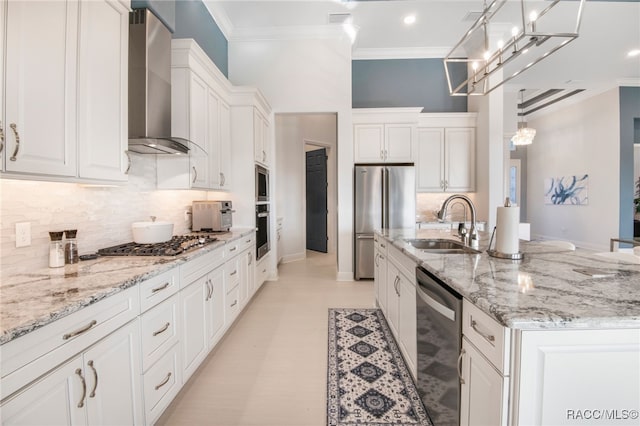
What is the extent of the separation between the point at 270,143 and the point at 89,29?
2.95 meters

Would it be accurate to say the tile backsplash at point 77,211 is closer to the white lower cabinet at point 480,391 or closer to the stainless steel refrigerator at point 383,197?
the white lower cabinet at point 480,391

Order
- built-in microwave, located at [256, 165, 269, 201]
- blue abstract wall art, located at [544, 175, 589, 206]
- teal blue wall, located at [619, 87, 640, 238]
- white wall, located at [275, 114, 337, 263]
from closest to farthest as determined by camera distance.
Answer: built-in microwave, located at [256, 165, 269, 201] → teal blue wall, located at [619, 87, 640, 238] → white wall, located at [275, 114, 337, 263] → blue abstract wall art, located at [544, 175, 589, 206]

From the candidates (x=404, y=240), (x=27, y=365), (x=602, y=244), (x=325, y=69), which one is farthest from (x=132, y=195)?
(x=602, y=244)

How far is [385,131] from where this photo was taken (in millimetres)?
4398

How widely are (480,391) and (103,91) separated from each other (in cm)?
234

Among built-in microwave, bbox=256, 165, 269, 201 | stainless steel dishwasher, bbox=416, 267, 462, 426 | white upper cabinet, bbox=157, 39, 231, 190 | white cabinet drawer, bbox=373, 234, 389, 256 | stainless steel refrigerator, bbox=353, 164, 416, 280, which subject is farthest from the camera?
stainless steel refrigerator, bbox=353, 164, 416, 280

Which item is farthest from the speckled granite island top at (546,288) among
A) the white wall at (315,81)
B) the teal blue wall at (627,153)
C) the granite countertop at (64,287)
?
the teal blue wall at (627,153)

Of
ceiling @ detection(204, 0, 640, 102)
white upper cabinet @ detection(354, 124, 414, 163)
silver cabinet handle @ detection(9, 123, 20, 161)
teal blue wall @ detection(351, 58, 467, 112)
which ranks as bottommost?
silver cabinet handle @ detection(9, 123, 20, 161)

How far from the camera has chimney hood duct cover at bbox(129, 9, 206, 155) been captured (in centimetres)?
199

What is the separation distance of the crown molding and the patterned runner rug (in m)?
4.39

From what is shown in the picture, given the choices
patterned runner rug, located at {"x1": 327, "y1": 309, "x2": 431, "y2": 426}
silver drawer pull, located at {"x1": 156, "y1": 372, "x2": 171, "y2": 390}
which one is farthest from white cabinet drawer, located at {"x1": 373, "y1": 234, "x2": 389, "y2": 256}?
silver drawer pull, located at {"x1": 156, "y1": 372, "x2": 171, "y2": 390}

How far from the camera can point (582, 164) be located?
260 inches

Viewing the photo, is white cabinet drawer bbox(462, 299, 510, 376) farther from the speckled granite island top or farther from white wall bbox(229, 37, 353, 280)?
white wall bbox(229, 37, 353, 280)

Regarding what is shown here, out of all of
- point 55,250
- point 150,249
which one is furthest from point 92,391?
point 150,249
